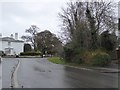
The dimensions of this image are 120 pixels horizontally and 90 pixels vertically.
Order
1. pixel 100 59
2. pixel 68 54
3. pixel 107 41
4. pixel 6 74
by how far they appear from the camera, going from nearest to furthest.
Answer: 1. pixel 6 74
2. pixel 100 59
3. pixel 68 54
4. pixel 107 41

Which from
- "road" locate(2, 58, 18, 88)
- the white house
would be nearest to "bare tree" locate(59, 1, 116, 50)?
"road" locate(2, 58, 18, 88)

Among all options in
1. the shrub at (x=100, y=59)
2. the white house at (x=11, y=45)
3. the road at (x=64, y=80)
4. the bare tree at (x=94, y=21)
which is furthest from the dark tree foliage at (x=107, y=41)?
the white house at (x=11, y=45)

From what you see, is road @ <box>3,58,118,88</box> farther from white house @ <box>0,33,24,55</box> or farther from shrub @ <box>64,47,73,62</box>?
white house @ <box>0,33,24,55</box>

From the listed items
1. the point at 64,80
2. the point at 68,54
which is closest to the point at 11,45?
the point at 68,54

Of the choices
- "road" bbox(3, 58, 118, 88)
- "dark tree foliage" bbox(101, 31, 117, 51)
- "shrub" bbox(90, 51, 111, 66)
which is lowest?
"road" bbox(3, 58, 118, 88)

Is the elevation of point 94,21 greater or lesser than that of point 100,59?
greater

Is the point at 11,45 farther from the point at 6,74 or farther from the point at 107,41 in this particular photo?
the point at 6,74

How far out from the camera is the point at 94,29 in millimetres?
46500

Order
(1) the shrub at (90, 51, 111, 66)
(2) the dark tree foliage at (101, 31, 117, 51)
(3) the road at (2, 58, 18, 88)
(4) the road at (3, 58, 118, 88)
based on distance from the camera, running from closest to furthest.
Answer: (4) the road at (3, 58, 118, 88), (3) the road at (2, 58, 18, 88), (1) the shrub at (90, 51, 111, 66), (2) the dark tree foliage at (101, 31, 117, 51)

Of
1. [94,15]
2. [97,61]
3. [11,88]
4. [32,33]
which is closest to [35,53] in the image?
[32,33]

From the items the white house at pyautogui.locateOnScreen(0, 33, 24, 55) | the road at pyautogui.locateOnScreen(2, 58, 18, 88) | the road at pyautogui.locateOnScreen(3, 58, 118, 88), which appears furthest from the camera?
the white house at pyautogui.locateOnScreen(0, 33, 24, 55)

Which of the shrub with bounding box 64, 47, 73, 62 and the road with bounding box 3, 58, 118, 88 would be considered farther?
the shrub with bounding box 64, 47, 73, 62

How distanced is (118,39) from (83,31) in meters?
10.4

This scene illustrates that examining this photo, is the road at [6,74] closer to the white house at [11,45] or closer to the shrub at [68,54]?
the shrub at [68,54]
